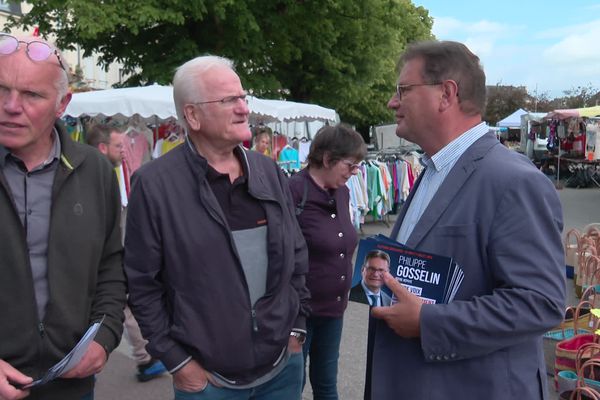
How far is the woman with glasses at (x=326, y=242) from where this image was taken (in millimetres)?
3023

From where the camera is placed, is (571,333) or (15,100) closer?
(15,100)

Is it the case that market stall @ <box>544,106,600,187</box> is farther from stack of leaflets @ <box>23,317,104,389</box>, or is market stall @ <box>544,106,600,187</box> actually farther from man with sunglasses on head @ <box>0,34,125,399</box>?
stack of leaflets @ <box>23,317,104,389</box>

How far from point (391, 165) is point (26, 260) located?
9.40 m

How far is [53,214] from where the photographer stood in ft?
5.88

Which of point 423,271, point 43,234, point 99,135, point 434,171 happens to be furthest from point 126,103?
point 423,271

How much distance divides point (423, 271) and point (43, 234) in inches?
48.8

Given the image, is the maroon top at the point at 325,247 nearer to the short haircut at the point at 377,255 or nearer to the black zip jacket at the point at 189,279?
the black zip jacket at the point at 189,279

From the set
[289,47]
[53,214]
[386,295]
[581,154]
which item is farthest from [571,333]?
[581,154]

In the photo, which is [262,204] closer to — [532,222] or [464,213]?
[464,213]

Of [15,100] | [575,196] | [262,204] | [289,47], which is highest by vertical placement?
[289,47]

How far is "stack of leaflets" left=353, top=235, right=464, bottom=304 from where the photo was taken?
1.62 metres

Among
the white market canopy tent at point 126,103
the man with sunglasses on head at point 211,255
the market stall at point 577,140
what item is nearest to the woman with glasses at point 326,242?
the man with sunglasses on head at point 211,255

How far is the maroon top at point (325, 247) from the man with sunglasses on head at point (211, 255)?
2.67 feet

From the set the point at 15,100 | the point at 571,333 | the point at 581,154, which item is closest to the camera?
the point at 15,100
